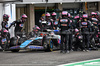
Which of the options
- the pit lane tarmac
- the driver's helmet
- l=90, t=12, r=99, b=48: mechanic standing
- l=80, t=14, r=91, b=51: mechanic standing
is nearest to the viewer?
the pit lane tarmac

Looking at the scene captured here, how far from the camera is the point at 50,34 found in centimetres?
1345

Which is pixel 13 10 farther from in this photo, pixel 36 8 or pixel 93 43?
pixel 36 8

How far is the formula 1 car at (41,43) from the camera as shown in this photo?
12727mm

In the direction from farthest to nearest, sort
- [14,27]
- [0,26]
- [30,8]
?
[30,8] < [14,27] < [0,26]

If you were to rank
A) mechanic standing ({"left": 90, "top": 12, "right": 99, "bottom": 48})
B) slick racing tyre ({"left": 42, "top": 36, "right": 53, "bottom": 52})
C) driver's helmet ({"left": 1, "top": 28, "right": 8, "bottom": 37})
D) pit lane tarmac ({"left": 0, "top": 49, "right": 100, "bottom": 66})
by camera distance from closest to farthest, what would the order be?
pit lane tarmac ({"left": 0, "top": 49, "right": 100, "bottom": 66}) → slick racing tyre ({"left": 42, "top": 36, "right": 53, "bottom": 52}) → driver's helmet ({"left": 1, "top": 28, "right": 8, "bottom": 37}) → mechanic standing ({"left": 90, "top": 12, "right": 99, "bottom": 48})

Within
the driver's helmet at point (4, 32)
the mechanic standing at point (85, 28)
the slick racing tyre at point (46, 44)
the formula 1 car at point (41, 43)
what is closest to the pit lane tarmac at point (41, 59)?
the formula 1 car at point (41, 43)

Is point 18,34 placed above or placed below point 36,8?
below

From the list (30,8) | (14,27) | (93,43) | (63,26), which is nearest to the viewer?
(63,26)

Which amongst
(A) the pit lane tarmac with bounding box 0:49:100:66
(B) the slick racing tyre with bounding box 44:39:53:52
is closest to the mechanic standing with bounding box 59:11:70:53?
(B) the slick racing tyre with bounding box 44:39:53:52

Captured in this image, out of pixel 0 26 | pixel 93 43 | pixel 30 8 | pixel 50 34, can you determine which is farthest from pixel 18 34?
pixel 30 8

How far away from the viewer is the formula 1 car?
501 inches

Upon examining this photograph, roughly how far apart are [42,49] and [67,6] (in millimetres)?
13646

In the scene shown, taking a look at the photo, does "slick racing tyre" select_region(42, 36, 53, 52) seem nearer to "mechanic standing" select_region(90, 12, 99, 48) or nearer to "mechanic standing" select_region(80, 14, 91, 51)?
"mechanic standing" select_region(80, 14, 91, 51)

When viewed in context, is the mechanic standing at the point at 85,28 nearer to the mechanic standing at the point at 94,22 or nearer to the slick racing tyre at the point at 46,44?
the mechanic standing at the point at 94,22
